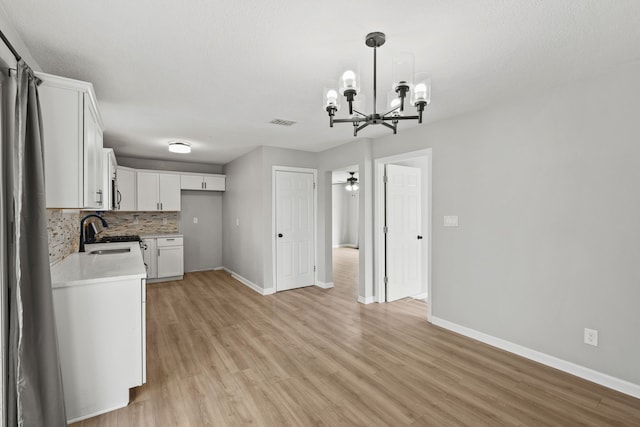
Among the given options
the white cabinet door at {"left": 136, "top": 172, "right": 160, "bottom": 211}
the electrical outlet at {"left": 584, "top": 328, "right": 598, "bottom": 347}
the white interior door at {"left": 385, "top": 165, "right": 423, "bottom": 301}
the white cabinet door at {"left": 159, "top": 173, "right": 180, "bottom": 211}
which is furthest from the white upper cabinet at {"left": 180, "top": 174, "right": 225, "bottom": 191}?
the electrical outlet at {"left": 584, "top": 328, "right": 598, "bottom": 347}

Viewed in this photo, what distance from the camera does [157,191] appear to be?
591 cm

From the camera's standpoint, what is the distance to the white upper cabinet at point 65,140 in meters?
1.92

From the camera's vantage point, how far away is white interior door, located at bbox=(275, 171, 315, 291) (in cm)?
Answer: 508

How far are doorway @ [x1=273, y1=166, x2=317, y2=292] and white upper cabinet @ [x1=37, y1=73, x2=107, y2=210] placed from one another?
308cm

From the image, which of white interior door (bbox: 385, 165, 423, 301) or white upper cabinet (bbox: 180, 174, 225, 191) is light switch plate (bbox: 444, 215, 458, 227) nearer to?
white interior door (bbox: 385, 165, 423, 301)

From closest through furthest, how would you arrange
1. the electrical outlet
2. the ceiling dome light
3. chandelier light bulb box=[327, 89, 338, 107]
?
chandelier light bulb box=[327, 89, 338, 107], the electrical outlet, the ceiling dome light

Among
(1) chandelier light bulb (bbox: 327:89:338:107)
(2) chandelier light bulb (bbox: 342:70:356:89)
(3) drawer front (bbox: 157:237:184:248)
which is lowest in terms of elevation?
(3) drawer front (bbox: 157:237:184:248)

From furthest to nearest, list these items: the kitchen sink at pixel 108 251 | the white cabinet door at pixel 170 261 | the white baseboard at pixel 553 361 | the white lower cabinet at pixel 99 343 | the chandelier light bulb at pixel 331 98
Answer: the white cabinet door at pixel 170 261 < the kitchen sink at pixel 108 251 < the white baseboard at pixel 553 361 < the white lower cabinet at pixel 99 343 < the chandelier light bulb at pixel 331 98

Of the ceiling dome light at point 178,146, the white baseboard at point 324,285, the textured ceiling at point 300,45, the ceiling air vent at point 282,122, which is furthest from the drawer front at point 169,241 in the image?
the ceiling air vent at point 282,122

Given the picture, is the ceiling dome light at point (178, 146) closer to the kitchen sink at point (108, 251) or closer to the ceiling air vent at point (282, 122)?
the kitchen sink at point (108, 251)

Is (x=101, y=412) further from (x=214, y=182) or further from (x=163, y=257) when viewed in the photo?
(x=214, y=182)

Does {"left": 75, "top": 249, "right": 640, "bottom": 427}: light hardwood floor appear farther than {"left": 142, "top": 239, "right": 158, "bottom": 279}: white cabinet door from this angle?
No

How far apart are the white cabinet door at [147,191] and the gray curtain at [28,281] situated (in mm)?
4328

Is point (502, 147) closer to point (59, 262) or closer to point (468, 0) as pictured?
point (468, 0)
